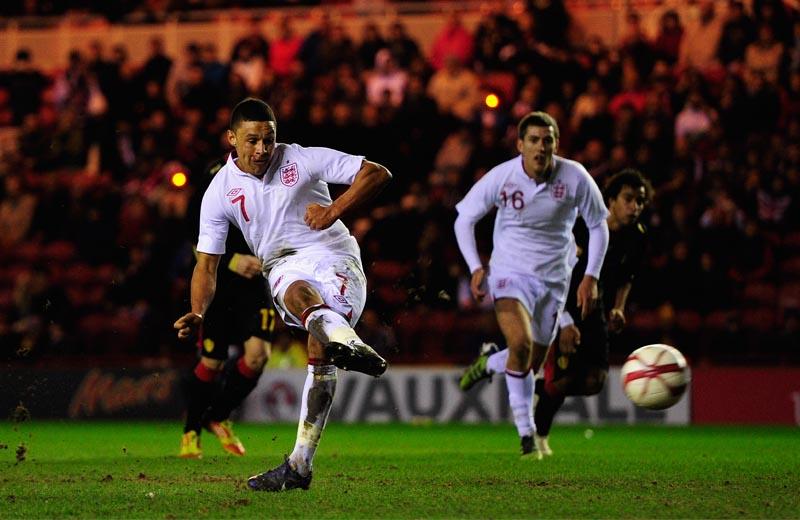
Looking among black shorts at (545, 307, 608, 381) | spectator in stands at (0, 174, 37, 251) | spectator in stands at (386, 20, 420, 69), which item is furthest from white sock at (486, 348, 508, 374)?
spectator in stands at (0, 174, 37, 251)

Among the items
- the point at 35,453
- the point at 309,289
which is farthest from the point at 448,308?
the point at 309,289

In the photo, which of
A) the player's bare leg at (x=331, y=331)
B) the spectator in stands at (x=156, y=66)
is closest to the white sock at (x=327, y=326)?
the player's bare leg at (x=331, y=331)

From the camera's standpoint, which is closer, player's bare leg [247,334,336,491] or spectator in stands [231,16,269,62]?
player's bare leg [247,334,336,491]

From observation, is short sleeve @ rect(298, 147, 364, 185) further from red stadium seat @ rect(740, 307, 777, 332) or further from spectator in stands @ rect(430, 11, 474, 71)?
spectator in stands @ rect(430, 11, 474, 71)

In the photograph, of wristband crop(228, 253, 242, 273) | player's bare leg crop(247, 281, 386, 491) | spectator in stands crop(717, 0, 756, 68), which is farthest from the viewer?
spectator in stands crop(717, 0, 756, 68)

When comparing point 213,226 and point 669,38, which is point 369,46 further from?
point 213,226

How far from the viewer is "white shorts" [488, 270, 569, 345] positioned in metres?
10.2

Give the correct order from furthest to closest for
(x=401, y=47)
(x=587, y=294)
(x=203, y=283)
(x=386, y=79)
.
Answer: (x=401, y=47)
(x=386, y=79)
(x=587, y=294)
(x=203, y=283)

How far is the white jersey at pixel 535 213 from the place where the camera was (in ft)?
33.2

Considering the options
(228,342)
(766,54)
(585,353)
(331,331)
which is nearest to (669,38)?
(766,54)

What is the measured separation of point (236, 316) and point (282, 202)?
3159mm

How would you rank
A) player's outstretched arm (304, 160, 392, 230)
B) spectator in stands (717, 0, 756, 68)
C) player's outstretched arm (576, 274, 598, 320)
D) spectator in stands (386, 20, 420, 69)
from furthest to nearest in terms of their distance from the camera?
spectator in stands (386, 20, 420, 69) < spectator in stands (717, 0, 756, 68) < player's outstretched arm (576, 274, 598, 320) < player's outstretched arm (304, 160, 392, 230)

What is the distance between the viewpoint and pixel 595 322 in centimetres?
1092

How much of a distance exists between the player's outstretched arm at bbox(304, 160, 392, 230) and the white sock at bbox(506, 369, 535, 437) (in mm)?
3038
